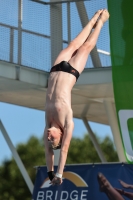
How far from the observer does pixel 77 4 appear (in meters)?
12.5

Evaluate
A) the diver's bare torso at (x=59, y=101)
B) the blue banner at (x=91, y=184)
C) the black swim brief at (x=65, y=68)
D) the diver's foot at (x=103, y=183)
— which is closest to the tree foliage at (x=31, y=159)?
the blue banner at (x=91, y=184)

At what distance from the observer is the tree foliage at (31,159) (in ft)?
105

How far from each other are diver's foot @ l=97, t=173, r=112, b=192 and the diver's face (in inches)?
194

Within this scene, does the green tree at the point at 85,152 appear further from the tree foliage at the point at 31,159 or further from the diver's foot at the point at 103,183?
the diver's foot at the point at 103,183

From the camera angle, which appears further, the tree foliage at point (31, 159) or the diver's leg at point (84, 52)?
the tree foliage at point (31, 159)

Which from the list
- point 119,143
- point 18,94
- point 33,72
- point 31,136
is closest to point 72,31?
point 33,72

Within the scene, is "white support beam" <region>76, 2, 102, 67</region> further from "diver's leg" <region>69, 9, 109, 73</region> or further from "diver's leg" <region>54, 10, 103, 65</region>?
"diver's leg" <region>54, 10, 103, 65</region>

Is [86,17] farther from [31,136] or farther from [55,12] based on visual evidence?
[31,136]

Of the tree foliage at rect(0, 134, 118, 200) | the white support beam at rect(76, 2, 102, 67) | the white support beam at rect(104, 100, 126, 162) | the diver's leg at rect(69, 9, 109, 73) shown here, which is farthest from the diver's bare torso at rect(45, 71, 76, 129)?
the tree foliage at rect(0, 134, 118, 200)

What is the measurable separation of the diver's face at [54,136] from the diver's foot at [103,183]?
4.92 m

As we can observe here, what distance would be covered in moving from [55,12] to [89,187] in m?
3.87

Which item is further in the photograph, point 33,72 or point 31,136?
point 31,136


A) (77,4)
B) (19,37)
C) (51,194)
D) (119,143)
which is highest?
(77,4)

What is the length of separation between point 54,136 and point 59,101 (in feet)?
1.43
